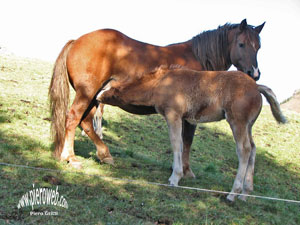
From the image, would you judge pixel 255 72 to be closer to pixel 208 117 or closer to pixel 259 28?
pixel 259 28

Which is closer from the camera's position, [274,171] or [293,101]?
[274,171]

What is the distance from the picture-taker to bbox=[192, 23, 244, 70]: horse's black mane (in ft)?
24.8

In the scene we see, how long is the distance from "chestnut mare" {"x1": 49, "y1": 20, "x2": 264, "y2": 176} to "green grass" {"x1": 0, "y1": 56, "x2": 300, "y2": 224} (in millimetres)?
655

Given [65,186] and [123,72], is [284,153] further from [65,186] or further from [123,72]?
[65,186]

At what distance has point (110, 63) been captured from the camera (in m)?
6.94

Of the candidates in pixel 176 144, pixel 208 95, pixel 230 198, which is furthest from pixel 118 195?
pixel 208 95

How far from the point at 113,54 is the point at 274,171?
7630 millimetres

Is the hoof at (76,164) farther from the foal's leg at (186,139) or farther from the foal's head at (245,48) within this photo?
the foal's head at (245,48)

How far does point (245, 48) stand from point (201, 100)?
2.10 metres

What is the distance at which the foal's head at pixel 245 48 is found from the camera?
7.38 meters

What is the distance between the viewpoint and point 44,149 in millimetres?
7285

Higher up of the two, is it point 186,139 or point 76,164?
point 186,139

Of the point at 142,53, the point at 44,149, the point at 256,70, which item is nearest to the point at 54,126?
the point at 44,149

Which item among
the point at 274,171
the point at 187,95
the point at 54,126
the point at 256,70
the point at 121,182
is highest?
the point at 256,70
